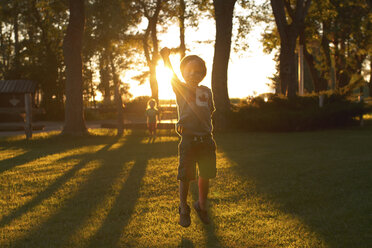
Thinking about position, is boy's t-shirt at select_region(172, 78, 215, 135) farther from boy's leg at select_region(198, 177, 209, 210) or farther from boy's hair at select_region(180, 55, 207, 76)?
boy's leg at select_region(198, 177, 209, 210)

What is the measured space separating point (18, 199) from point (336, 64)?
1293 inches

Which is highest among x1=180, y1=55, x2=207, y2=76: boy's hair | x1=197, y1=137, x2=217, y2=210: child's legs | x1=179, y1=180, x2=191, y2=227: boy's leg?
x1=180, y1=55, x2=207, y2=76: boy's hair

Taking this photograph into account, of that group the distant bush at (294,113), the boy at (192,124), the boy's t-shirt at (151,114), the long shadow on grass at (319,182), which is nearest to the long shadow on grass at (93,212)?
the boy at (192,124)

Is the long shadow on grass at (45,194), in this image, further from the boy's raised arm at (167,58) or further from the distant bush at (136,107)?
the distant bush at (136,107)

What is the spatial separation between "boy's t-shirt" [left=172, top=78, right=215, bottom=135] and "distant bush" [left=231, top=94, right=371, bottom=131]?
45.4 ft

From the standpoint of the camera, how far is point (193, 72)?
14.3 ft

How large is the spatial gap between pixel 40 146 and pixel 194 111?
1182cm

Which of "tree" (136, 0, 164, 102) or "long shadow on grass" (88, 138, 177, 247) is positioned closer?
"long shadow on grass" (88, 138, 177, 247)

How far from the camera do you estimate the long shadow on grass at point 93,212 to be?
4.30 meters

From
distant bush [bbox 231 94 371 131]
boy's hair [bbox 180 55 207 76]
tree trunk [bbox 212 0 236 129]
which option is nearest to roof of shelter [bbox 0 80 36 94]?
tree trunk [bbox 212 0 236 129]

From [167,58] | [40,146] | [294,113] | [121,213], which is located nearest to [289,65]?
[294,113]

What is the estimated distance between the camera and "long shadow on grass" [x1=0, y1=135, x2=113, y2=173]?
10719 mm

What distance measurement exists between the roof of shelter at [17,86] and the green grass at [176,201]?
24.1 metres

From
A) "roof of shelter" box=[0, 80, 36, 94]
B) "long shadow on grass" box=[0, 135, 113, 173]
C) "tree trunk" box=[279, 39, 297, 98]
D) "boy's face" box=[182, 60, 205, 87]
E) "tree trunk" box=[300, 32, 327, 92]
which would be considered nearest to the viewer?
"boy's face" box=[182, 60, 205, 87]
